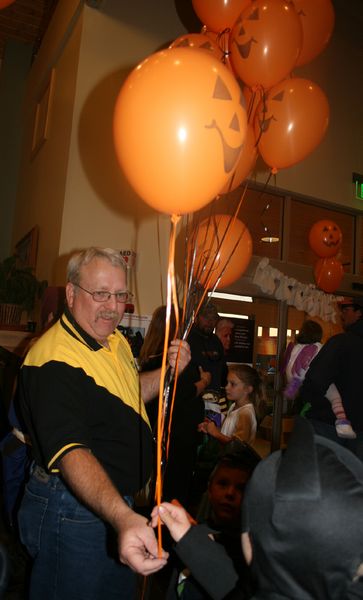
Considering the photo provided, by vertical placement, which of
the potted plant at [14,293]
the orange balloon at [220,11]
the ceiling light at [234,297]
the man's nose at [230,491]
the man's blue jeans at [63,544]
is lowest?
the man's blue jeans at [63,544]

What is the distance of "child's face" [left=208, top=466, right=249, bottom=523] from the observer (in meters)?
1.49

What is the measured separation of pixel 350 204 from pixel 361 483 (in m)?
5.48

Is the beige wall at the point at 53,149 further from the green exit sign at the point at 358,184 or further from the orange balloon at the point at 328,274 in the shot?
the green exit sign at the point at 358,184

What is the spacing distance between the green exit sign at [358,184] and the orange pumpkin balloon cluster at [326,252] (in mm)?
1049

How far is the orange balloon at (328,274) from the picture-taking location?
16.4 feet

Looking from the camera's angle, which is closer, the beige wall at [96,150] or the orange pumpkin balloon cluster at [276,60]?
the orange pumpkin balloon cluster at [276,60]

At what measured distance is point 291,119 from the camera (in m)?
2.30

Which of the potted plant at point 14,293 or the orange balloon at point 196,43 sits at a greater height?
the orange balloon at point 196,43

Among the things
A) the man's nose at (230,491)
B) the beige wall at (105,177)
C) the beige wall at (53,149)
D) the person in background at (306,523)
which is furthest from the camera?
the beige wall at (53,149)

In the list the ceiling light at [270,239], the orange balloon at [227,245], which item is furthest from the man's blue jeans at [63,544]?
the ceiling light at [270,239]

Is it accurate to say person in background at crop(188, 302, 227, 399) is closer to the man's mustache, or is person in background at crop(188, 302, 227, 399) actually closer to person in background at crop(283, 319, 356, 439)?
person in background at crop(283, 319, 356, 439)

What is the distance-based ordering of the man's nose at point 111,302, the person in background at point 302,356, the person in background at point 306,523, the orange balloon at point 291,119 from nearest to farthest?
the person in background at point 306,523 → the man's nose at point 111,302 → the orange balloon at point 291,119 → the person in background at point 302,356

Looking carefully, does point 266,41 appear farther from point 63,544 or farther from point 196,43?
point 63,544

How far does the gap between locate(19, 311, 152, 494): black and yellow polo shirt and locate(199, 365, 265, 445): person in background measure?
1.25 metres
